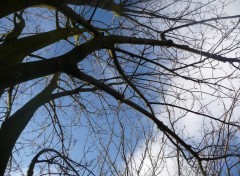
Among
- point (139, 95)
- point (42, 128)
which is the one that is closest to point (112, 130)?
point (139, 95)

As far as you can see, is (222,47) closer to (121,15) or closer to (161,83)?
(161,83)

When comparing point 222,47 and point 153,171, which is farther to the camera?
point 153,171

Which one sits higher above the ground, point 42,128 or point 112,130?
point 42,128

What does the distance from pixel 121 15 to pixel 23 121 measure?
9.68 feet

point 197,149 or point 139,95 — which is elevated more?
point 139,95

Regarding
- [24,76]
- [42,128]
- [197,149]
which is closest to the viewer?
[24,76]

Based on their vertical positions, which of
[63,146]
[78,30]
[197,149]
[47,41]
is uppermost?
[78,30]

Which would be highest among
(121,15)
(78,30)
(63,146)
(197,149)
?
(121,15)

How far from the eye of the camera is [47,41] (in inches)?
150

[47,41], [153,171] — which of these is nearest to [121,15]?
[47,41]

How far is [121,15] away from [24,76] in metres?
3.06

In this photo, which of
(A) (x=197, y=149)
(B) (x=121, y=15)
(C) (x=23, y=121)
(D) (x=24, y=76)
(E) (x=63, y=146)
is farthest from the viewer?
(B) (x=121, y=15)

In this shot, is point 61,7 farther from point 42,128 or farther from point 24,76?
point 42,128

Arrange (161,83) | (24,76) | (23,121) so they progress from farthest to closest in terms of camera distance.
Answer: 1. (161,83)
2. (23,121)
3. (24,76)
